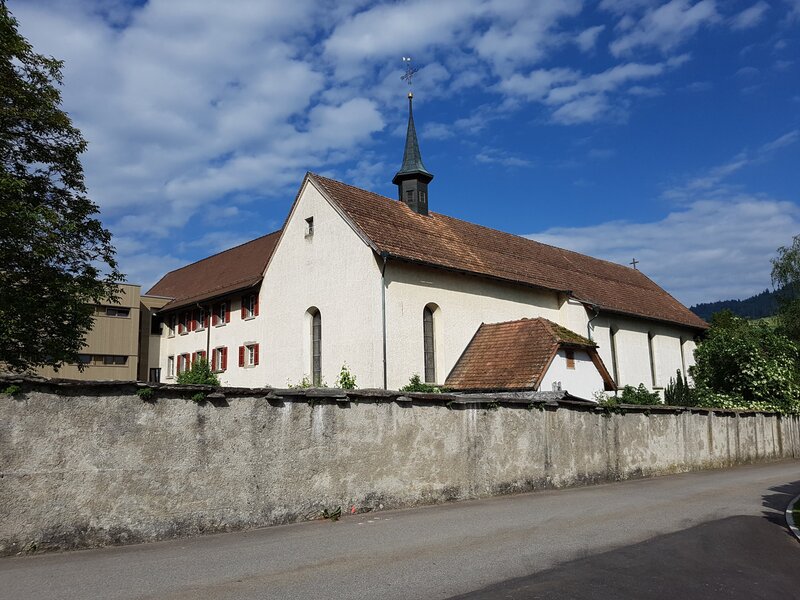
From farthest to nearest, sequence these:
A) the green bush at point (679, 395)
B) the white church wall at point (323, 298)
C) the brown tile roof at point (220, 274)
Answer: the brown tile roof at point (220, 274), the green bush at point (679, 395), the white church wall at point (323, 298)

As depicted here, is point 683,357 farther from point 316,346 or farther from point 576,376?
point 316,346

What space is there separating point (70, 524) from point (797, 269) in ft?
146

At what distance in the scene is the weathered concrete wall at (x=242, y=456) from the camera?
809 centimetres

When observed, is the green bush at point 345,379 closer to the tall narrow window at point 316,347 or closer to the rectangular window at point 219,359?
the tall narrow window at point 316,347

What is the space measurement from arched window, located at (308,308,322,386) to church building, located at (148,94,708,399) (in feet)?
0.21

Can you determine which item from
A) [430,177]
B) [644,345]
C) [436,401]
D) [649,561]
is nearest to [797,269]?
[644,345]

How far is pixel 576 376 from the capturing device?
2080 cm

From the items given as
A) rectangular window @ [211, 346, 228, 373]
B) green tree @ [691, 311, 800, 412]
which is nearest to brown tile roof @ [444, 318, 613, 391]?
green tree @ [691, 311, 800, 412]

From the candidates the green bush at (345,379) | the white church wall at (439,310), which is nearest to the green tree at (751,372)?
the white church wall at (439,310)

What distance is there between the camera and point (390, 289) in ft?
68.4

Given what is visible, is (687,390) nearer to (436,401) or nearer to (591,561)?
(436,401)

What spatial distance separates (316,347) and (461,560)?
16.6m

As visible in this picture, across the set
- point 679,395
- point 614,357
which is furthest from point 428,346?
point 679,395

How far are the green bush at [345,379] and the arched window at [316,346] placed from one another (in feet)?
5.71
